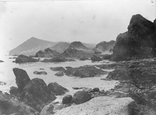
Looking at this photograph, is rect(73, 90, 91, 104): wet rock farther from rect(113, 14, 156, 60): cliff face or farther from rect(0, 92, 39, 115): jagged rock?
rect(113, 14, 156, 60): cliff face

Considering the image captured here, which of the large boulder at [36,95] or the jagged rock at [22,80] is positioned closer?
the large boulder at [36,95]

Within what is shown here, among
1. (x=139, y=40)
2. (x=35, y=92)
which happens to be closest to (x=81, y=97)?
(x=35, y=92)

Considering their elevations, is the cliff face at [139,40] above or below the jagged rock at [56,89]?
above

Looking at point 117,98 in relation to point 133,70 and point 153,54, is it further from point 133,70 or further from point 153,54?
point 153,54

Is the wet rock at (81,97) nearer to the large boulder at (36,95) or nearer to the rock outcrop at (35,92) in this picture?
the rock outcrop at (35,92)

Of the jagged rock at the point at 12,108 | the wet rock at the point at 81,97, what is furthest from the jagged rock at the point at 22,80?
the wet rock at the point at 81,97

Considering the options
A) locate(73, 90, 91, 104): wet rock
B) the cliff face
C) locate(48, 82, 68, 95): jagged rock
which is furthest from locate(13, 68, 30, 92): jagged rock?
the cliff face

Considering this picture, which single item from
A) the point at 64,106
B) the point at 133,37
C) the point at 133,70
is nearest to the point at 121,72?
the point at 133,70

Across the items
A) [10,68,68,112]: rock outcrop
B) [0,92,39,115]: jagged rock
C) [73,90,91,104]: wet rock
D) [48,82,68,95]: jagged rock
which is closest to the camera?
[73,90,91,104]: wet rock
